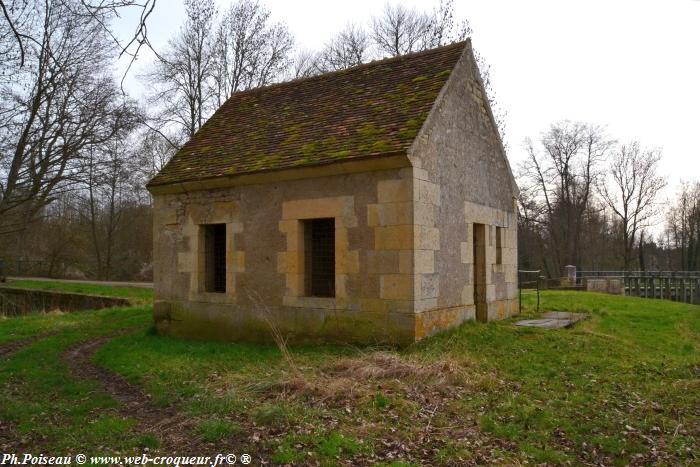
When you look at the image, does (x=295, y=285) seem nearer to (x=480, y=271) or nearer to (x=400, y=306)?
(x=400, y=306)

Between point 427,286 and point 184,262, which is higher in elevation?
point 184,262

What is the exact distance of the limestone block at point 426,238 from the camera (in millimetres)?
8891

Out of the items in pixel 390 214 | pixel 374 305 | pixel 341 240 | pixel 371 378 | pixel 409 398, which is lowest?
pixel 409 398

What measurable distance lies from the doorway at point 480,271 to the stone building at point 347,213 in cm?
2

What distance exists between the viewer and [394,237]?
352 inches

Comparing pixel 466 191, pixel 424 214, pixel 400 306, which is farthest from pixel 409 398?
pixel 466 191

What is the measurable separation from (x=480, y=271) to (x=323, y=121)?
4.62m

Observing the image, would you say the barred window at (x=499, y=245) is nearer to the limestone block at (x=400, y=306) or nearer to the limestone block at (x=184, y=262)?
the limestone block at (x=400, y=306)

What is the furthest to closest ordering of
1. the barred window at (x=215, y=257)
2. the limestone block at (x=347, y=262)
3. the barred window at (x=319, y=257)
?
1. the barred window at (x=215, y=257)
2. the barred window at (x=319, y=257)
3. the limestone block at (x=347, y=262)

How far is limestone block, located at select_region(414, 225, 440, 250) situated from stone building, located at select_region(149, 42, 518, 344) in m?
0.03

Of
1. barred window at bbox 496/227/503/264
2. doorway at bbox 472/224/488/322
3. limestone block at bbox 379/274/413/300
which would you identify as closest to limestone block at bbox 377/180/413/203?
limestone block at bbox 379/274/413/300

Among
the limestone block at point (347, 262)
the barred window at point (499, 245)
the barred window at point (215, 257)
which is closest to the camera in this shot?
the limestone block at point (347, 262)

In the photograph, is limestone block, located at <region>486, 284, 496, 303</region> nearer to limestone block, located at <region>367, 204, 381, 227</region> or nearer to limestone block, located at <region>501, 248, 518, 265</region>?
limestone block, located at <region>501, 248, 518, 265</region>

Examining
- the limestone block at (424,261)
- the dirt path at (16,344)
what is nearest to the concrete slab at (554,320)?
the limestone block at (424,261)
